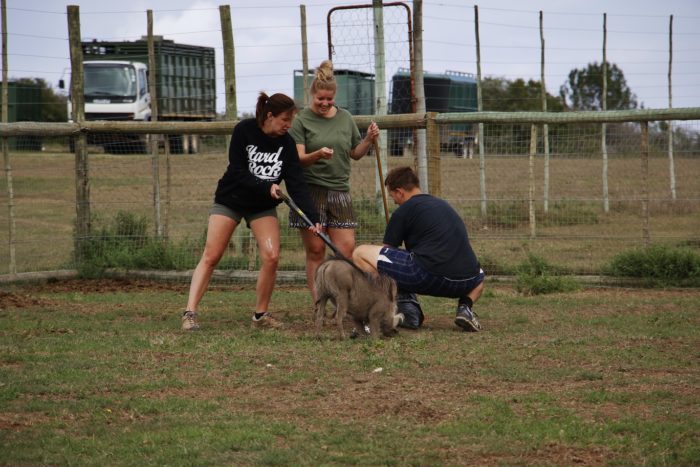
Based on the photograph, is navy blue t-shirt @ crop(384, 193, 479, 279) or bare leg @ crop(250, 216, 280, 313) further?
bare leg @ crop(250, 216, 280, 313)

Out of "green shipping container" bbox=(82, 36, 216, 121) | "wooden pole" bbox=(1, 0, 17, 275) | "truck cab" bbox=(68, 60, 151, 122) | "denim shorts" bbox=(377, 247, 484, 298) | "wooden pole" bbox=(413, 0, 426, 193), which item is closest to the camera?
"denim shorts" bbox=(377, 247, 484, 298)

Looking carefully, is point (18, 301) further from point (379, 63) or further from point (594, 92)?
point (594, 92)

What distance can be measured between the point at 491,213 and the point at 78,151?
495 cm

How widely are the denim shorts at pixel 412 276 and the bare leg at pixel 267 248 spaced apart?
2.79ft

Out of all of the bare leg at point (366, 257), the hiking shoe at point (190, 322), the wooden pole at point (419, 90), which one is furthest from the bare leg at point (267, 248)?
the wooden pole at point (419, 90)

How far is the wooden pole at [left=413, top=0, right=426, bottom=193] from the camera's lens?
10.8 metres

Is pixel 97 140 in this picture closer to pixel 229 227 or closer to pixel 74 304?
pixel 74 304

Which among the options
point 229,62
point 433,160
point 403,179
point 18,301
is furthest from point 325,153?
point 229,62

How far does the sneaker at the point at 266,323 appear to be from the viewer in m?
8.02

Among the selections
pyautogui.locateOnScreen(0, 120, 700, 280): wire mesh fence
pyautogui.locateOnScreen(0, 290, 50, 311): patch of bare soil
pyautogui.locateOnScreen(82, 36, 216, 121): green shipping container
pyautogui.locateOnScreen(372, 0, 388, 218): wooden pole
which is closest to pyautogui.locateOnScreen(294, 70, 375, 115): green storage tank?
pyautogui.locateOnScreen(0, 120, 700, 280): wire mesh fence

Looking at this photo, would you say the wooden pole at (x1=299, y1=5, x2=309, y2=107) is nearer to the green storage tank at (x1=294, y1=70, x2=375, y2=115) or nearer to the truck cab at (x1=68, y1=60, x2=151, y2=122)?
the green storage tank at (x1=294, y1=70, x2=375, y2=115)

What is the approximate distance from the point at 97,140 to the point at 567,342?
7.39 metres

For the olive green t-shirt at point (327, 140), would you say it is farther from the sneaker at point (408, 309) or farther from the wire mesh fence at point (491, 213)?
the wire mesh fence at point (491, 213)

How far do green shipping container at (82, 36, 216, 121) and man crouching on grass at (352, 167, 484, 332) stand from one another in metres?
15.6
